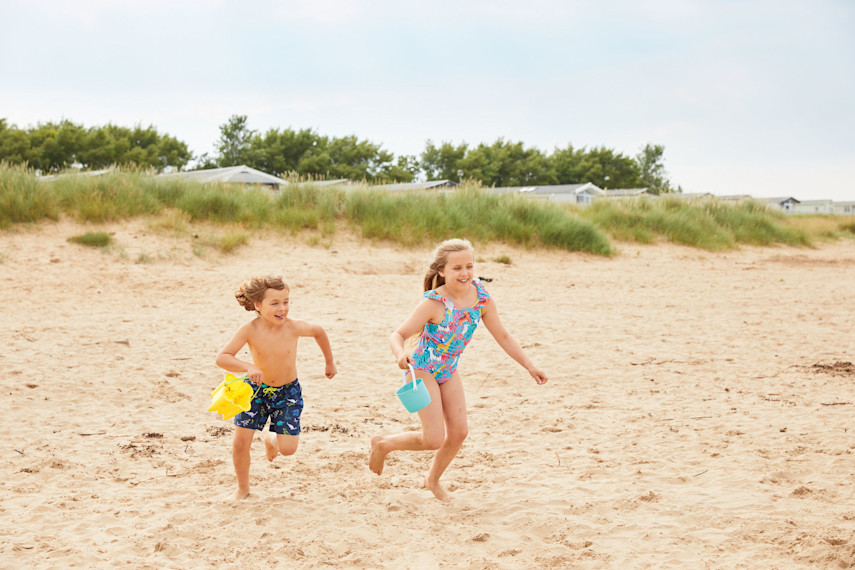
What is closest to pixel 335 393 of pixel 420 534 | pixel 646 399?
pixel 646 399

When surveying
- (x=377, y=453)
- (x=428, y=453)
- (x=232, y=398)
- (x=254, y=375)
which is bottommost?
(x=428, y=453)

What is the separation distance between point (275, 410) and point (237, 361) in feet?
1.16

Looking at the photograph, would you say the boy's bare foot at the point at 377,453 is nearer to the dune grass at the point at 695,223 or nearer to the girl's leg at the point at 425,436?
the girl's leg at the point at 425,436

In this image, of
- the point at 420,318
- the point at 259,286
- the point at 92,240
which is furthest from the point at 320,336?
the point at 92,240

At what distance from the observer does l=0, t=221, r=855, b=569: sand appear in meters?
3.53

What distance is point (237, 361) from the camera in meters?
3.83

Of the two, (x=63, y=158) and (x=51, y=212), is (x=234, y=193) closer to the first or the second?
(x=51, y=212)

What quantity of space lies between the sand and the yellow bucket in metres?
0.55

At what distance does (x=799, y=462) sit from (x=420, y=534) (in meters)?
2.39

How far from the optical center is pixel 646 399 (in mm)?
6328

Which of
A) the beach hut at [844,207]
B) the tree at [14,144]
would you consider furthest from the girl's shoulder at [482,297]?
the beach hut at [844,207]

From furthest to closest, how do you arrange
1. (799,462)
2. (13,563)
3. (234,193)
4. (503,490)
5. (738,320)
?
(234,193) → (738,320) → (799,462) → (503,490) → (13,563)

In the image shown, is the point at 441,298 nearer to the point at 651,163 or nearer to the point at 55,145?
the point at 55,145

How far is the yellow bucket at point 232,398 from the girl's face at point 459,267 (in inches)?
44.9
